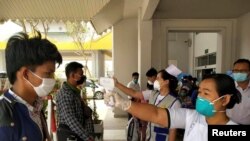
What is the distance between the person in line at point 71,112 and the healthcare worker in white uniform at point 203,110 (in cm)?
68

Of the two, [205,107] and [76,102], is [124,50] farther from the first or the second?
[205,107]

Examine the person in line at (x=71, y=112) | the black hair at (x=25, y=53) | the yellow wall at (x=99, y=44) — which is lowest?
the person in line at (x=71, y=112)

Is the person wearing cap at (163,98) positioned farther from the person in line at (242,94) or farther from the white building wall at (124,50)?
the white building wall at (124,50)

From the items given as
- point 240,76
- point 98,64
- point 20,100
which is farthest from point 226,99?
point 98,64

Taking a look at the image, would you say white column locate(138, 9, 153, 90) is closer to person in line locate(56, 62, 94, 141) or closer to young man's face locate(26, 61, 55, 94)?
person in line locate(56, 62, 94, 141)

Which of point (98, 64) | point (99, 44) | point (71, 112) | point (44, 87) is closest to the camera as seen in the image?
point (44, 87)

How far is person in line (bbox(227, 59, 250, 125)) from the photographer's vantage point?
238 cm

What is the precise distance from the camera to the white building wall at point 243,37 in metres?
4.48

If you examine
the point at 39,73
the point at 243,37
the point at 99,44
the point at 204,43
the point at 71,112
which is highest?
the point at 99,44

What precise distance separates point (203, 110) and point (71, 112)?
1.10 metres

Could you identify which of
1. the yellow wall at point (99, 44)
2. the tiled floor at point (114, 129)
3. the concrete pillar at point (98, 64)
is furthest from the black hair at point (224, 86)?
the concrete pillar at point (98, 64)

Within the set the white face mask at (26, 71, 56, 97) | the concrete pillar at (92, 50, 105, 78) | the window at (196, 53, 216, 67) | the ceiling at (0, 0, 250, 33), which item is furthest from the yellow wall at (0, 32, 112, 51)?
the white face mask at (26, 71, 56, 97)

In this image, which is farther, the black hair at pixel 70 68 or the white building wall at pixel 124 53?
the white building wall at pixel 124 53

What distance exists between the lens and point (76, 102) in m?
2.14
